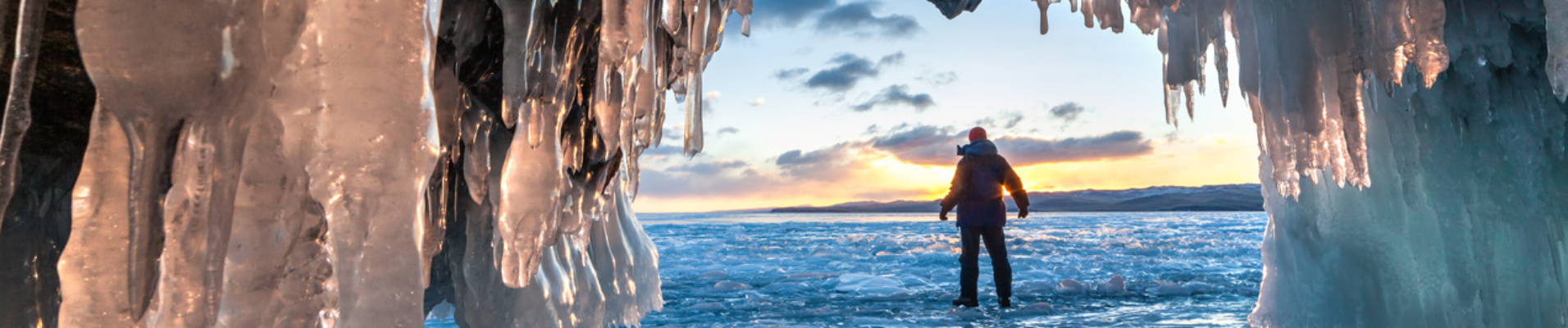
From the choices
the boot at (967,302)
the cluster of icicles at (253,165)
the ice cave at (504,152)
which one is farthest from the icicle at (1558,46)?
the boot at (967,302)

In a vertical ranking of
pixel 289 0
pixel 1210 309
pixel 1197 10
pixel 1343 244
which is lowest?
pixel 1210 309

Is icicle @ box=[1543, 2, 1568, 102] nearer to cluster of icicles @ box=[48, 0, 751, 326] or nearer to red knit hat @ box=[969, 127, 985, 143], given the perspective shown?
cluster of icicles @ box=[48, 0, 751, 326]

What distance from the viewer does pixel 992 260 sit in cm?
484

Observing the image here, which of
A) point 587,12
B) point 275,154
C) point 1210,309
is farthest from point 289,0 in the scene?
point 1210,309

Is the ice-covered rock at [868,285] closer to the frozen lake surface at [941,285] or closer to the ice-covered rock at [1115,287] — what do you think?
the frozen lake surface at [941,285]

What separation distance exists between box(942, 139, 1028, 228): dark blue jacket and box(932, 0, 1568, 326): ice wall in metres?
1.41

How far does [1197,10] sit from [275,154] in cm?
449

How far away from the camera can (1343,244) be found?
393 centimetres

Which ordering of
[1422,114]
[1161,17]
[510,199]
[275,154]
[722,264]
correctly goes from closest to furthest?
[275,154]
[510,199]
[1422,114]
[1161,17]
[722,264]

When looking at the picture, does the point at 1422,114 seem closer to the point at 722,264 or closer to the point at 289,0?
the point at 289,0

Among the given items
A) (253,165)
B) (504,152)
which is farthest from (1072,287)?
(253,165)

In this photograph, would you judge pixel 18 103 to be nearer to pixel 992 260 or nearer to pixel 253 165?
pixel 253 165

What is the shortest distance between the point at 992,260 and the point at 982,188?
49 centimetres

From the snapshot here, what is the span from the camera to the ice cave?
3.50ft
